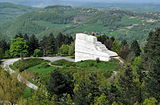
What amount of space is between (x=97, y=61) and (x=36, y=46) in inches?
1039

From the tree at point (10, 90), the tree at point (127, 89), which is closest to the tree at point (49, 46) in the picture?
the tree at point (127, 89)

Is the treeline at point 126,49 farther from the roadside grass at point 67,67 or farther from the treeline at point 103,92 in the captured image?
the treeline at point 103,92

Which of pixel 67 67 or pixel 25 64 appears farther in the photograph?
pixel 25 64

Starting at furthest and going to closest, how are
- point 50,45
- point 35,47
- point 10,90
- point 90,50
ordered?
point 35,47 < point 50,45 < point 90,50 < point 10,90

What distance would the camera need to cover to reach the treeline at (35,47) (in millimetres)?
76250

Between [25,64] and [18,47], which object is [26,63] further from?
[18,47]

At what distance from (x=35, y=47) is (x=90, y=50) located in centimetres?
2278

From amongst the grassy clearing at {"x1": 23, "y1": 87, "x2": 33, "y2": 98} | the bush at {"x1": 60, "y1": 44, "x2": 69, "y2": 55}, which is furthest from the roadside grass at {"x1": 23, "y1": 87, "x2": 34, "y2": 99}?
the bush at {"x1": 60, "y1": 44, "x2": 69, "y2": 55}

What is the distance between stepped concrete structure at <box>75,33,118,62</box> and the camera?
6263cm

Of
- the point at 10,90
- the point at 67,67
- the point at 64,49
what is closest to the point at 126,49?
the point at 67,67

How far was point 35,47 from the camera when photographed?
82.5 m

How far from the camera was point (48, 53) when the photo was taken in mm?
81375

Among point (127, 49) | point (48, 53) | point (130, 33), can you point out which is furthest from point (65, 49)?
point (130, 33)

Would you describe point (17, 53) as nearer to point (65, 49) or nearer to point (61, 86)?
point (65, 49)
